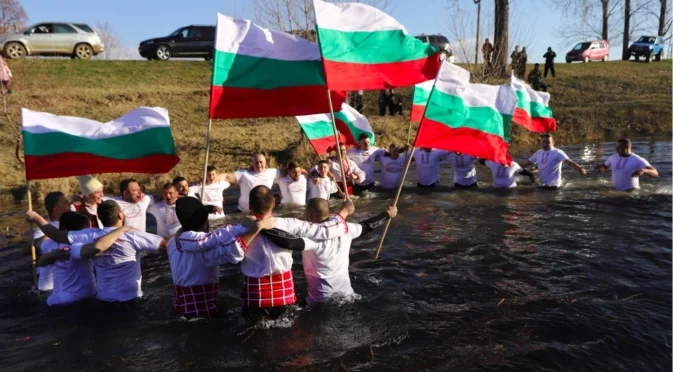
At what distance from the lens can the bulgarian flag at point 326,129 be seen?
1115 cm

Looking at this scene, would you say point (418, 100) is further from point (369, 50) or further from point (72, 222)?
point (72, 222)

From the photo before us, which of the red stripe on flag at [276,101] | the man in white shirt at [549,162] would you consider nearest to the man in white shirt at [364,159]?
the man in white shirt at [549,162]

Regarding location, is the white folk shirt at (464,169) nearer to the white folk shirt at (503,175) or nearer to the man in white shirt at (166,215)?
the white folk shirt at (503,175)

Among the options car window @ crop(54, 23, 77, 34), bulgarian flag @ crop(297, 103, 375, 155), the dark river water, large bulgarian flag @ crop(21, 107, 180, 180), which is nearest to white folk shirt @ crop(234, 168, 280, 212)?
bulgarian flag @ crop(297, 103, 375, 155)

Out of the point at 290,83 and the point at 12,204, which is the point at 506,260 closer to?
the point at 290,83

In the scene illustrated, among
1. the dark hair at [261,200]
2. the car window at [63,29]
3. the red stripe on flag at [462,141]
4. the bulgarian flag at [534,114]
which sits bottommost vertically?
the dark hair at [261,200]

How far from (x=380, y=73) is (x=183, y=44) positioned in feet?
90.0

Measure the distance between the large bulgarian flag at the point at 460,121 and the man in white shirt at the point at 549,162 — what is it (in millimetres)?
6340

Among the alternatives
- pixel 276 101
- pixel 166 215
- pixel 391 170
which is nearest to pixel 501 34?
pixel 391 170

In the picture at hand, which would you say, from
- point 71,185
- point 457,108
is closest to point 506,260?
point 457,108

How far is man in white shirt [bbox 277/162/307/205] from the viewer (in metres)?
12.3

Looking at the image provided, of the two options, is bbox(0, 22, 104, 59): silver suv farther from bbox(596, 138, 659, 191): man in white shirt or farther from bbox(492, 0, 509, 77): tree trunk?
bbox(596, 138, 659, 191): man in white shirt

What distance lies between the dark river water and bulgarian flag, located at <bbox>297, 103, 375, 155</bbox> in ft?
6.99

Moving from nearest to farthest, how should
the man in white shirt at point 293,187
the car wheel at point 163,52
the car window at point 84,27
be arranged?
1. the man in white shirt at point 293,187
2. the car window at point 84,27
3. the car wheel at point 163,52
